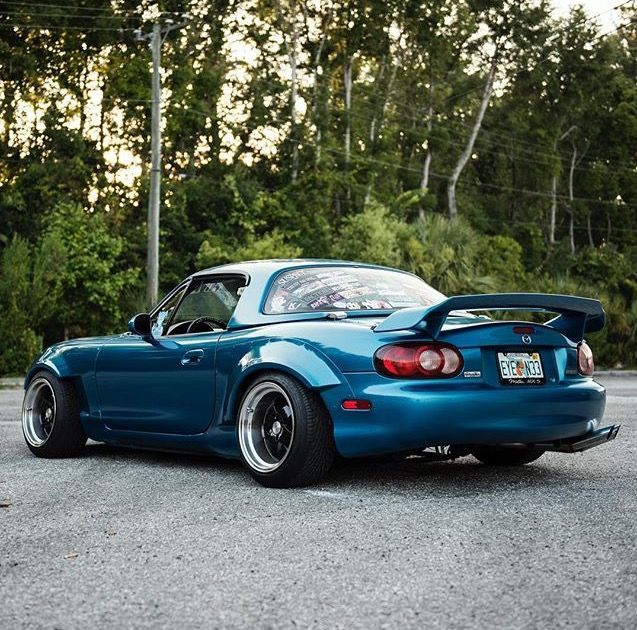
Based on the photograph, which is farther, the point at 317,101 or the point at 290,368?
the point at 317,101

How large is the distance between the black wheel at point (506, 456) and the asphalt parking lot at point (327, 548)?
0.29 feet

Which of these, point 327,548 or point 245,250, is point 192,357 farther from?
point 245,250

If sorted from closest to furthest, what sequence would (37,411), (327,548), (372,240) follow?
(327,548)
(37,411)
(372,240)

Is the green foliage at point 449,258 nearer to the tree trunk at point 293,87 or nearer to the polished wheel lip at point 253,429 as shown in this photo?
the tree trunk at point 293,87

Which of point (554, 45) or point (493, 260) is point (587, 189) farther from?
point (493, 260)

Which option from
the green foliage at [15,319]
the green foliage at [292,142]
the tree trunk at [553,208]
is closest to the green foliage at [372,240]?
the green foliage at [292,142]

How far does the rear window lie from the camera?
7.07 metres

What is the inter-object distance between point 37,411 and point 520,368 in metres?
4.01

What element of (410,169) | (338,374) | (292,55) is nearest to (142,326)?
(338,374)

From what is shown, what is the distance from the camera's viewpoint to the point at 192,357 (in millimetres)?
7309

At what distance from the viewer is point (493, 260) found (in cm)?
3506

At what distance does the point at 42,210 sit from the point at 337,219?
12502 mm

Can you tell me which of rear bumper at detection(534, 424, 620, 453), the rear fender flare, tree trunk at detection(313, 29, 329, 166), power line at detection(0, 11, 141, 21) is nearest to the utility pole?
power line at detection(0, 11, 141, 21)

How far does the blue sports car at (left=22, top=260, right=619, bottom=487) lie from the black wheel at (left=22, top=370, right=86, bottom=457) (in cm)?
32
